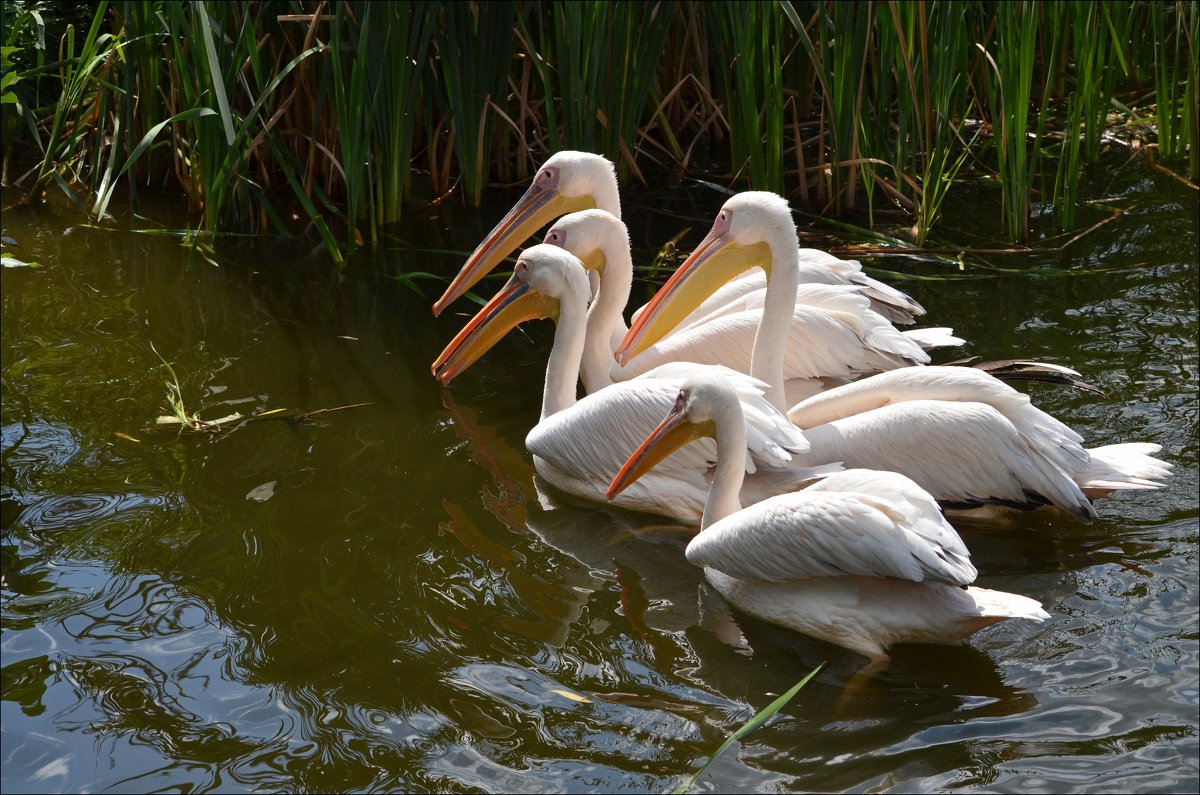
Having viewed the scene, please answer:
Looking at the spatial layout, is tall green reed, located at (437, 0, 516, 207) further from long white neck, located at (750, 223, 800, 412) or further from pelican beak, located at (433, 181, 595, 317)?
long white neck, located at (750, 223, 800, 412)

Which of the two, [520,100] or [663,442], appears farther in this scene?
[520,100]

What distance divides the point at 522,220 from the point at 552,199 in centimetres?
Result: 13

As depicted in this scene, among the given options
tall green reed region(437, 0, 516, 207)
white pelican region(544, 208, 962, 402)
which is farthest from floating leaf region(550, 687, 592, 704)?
tall green reed region(437, 0, 516, 207)

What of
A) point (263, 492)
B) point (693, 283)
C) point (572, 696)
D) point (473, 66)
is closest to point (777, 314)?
point (693, 283)

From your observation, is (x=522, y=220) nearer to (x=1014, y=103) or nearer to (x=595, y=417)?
(x=595, y=417)

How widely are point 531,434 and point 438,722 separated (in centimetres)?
120

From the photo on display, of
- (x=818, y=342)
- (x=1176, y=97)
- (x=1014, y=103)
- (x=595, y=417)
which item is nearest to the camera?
(x=595, y=417)

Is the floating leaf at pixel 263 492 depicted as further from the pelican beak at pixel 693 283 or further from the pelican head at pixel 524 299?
the pelican beak at pixel 693 283

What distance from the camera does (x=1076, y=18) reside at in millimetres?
5086

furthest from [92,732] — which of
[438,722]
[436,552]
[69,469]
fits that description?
[69,469]

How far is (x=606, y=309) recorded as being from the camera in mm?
4250

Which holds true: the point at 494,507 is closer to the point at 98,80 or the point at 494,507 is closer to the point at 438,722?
the point at 438,722

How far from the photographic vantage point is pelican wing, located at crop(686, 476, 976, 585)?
2.72 m

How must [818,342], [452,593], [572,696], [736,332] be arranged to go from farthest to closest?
[736,332] < [818,342] < [452,593] < [572,696]
